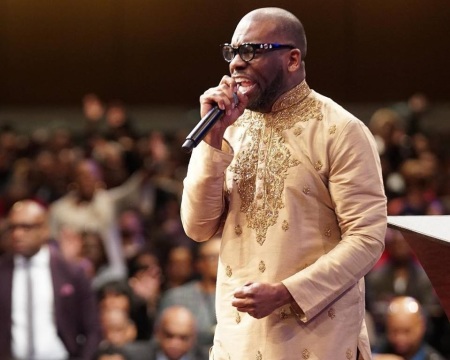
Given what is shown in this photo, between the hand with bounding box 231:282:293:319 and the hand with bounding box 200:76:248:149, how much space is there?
36 centimetres

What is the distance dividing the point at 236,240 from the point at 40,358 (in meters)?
2.68

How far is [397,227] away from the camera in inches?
97.0

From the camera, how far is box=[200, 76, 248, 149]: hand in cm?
233

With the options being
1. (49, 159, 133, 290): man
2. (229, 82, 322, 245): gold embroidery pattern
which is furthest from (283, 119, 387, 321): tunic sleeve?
(49, 159, 133, 290): man

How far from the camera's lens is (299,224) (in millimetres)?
2436

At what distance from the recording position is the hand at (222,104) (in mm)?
2330

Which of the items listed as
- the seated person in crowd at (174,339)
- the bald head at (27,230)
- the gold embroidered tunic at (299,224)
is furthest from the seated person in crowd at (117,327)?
the gold embroidered tunic at (299,224)

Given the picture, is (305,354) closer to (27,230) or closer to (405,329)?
(405,329)

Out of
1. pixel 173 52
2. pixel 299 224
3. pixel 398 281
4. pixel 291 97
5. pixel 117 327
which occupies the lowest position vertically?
pixel 398 281

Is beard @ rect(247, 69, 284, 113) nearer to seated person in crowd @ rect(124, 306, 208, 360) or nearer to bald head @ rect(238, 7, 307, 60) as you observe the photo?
bald head @ rect(238, 7, 307, 60)

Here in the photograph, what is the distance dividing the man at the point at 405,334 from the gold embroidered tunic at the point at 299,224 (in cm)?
242

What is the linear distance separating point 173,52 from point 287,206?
8.29 metres

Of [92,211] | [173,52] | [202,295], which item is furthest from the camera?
[173,52]

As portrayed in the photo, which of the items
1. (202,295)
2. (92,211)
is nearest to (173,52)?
(92,211)
